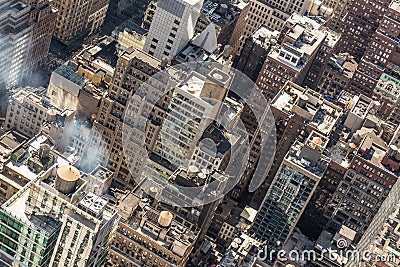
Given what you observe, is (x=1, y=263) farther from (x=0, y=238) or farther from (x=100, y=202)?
(x=100, y=202)

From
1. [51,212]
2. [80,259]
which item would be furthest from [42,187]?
[80,259]

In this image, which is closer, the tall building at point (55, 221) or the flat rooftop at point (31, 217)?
the flat rooftop at point (31, 217)

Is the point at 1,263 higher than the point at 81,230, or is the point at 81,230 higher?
the point at 81,230

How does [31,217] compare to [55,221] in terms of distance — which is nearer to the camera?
[31,217]

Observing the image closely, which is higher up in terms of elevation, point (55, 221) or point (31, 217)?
point (55, 221)

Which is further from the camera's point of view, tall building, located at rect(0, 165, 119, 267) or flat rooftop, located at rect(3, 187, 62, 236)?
tall building, located at rect(0, 165, 119, 267)

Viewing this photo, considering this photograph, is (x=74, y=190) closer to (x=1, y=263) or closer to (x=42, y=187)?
(x=42, y=187)

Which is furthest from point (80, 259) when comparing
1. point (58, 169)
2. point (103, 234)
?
point (58, 169)
